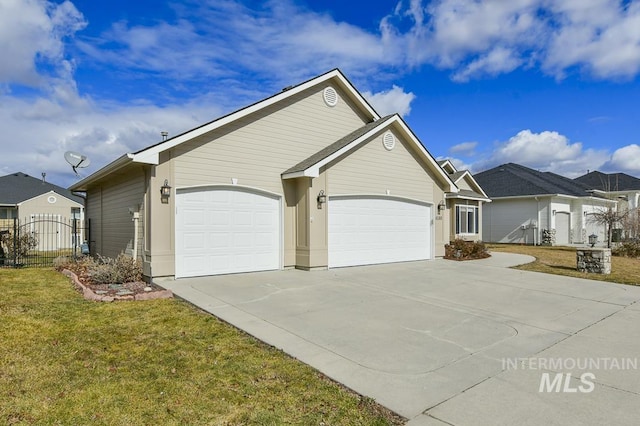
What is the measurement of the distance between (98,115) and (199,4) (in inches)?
468

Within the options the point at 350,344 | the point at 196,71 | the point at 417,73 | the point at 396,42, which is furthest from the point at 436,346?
the point at 417,73

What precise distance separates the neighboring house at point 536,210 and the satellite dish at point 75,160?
2418 cm

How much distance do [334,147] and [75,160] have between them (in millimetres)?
8674

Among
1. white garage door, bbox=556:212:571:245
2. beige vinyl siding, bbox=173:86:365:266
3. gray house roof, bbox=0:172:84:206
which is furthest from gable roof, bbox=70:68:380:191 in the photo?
white garage door, bbox=556:212:571:245

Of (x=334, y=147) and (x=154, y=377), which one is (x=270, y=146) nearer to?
(x=334, y=147)

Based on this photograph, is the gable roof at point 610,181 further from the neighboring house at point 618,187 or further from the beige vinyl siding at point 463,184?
the beige vinyl siding at point 463,184

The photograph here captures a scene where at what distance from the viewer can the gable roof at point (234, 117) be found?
29.8 feet

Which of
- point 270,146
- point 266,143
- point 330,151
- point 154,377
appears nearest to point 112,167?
point 266,143

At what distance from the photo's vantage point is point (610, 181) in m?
33.3

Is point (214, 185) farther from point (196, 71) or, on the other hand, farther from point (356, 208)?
point (196, 71)

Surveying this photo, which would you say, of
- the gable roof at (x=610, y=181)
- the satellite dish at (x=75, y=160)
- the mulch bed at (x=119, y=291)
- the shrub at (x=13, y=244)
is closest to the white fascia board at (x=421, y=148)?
the mulch bed at (x=119, y=291)

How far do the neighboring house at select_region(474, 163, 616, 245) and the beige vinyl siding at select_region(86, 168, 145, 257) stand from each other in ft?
76.5

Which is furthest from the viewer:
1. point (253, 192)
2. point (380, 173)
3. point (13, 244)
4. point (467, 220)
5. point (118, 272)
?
point (467, 220)

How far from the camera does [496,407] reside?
11.4 feet
